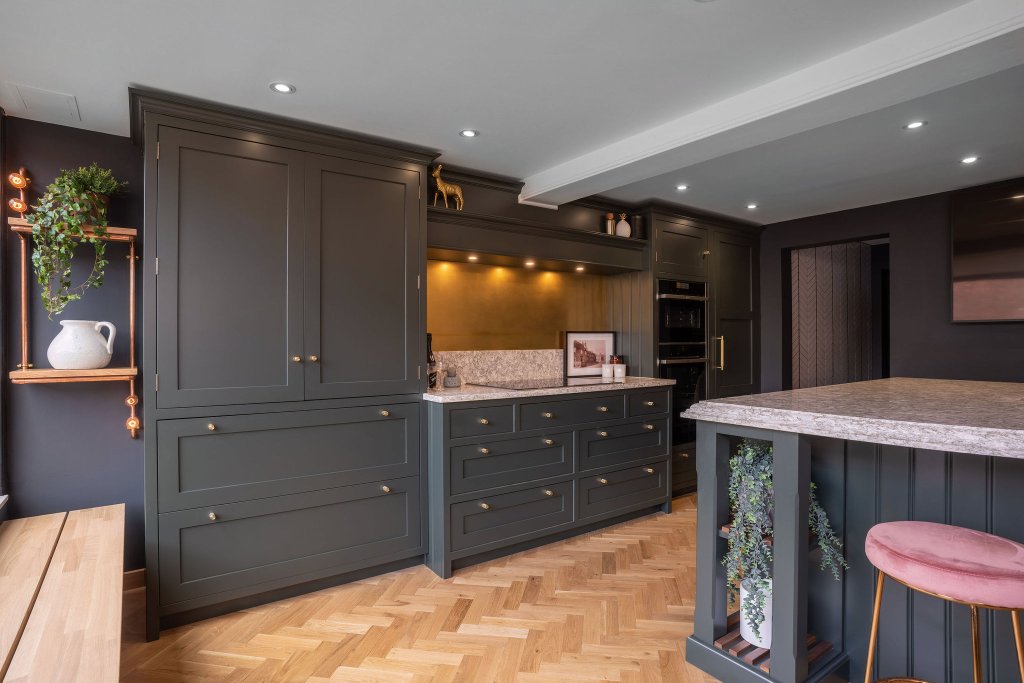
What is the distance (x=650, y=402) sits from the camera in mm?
3857

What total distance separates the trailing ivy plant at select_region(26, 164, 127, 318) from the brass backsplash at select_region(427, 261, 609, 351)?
175cm

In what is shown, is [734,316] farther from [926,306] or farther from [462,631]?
[462,631]

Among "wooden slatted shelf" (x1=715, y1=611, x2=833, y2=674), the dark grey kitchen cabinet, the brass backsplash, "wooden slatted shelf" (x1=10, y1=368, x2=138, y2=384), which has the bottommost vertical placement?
"wooden slatted shelf" (x1=715, y1=611, x2=833, y2=674)

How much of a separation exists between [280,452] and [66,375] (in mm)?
945

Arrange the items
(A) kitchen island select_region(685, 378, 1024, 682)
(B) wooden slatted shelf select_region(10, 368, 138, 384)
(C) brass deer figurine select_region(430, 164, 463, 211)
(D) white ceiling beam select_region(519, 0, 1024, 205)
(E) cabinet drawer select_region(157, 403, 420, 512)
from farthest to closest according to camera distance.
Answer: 1. (C) brass deer figurine select_region(430, 164, 463, 211)
2. (E) cabinet drawer select_region(157, 403, 420, 512)
3. (B) wooden slatted shelf select_region(10, 368, 138, 384)
4. (D) white ceiling beam select_region(519, 0, 1024, 205)
5. (A) kitchen island select_region(685, 378, 1024, 682)

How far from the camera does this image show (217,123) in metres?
2.42

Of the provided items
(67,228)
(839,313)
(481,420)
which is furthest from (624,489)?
(839,313)

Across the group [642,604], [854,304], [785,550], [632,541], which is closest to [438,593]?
[642,604]

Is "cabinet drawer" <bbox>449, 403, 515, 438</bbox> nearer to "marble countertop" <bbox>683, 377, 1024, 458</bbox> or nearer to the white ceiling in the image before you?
"marble countertop" <bbox>683, 377, 1024, 458</bbox>

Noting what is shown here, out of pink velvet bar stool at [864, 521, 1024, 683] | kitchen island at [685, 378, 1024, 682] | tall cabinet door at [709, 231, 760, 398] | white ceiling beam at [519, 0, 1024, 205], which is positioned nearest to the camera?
pink velvet bar stool at [864, 521, 1024, 683]

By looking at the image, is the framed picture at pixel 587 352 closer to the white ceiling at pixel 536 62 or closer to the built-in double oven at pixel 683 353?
the built-in double oven at pixel 683 353

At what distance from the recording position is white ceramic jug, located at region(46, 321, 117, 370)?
7.63 ft

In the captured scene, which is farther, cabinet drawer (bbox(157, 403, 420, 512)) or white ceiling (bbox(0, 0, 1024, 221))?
cabinet drawer (bbox(157, 403, 420, 512))

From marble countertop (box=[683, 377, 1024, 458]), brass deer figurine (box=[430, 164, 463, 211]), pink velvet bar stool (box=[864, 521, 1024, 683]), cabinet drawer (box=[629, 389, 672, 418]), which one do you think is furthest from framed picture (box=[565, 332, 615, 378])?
pink velvet bar stool (box=[864, 521, 1024, 683])
